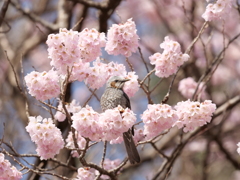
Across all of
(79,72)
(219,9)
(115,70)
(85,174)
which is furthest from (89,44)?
(219,9)

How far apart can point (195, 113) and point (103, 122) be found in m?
0.76

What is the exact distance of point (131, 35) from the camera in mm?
3207

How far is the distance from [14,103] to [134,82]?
291 centimetres

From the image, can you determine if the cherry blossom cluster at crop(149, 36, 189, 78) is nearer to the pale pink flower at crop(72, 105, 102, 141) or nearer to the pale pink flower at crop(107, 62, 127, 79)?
the pale pink flower at crop(107, 62, 127, 79)

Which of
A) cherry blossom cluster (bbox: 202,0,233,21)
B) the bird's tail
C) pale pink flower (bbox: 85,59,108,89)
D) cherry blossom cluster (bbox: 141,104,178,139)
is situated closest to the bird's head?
pale pink flower (bbox: 85,59,108,89)

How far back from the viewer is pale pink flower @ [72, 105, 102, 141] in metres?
2.66

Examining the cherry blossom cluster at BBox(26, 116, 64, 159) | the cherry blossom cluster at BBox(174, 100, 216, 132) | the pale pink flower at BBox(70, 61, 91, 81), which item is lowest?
the cherry blossom cluster at BBox(26, 116, 64, 159)

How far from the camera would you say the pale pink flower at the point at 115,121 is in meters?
2.66

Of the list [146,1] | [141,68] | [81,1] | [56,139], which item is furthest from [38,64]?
[56,139]

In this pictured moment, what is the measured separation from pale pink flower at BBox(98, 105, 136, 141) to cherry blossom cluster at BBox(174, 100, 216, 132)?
55cm

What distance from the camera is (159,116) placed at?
2.85 meters

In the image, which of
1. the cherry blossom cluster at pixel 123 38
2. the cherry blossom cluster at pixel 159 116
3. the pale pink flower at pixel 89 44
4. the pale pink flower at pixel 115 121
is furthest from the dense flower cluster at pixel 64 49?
the cherry blossom cluster at pixel 159 116

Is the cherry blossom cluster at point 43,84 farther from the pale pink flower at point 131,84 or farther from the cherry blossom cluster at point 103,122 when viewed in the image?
the pale pink flower at point 131,84

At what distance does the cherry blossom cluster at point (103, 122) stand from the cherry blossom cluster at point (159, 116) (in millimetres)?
A: 233
